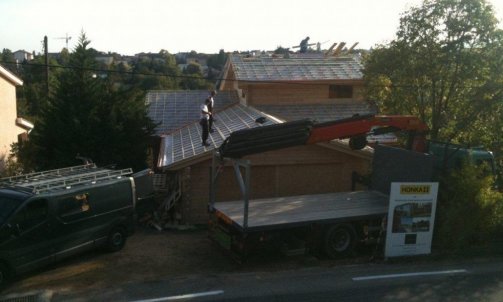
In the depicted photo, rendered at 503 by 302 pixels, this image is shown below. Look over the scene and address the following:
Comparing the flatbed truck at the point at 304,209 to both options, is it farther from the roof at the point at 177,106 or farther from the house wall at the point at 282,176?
the roof at the point at 177,106

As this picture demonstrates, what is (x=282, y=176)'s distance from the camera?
1866 centimetres

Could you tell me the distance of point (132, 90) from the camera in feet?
76.3

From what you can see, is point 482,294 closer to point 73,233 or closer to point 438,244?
point 438,244

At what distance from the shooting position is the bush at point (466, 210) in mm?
13688

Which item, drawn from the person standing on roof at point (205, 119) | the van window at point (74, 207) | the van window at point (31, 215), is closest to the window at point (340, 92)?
the person standing on roof at point (205, 119)

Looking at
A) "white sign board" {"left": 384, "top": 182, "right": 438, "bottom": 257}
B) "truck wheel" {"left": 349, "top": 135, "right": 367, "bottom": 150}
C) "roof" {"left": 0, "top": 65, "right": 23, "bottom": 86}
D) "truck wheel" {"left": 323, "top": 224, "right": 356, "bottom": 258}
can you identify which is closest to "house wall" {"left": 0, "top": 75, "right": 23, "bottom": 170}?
"roof" {"left": 0, "top": 65, "right": 23, "bottom": 86}

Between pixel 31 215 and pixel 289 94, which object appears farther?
pixel 289 94

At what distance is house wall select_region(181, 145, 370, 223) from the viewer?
17891mm

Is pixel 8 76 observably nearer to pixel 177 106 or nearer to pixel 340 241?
pixel 177 106

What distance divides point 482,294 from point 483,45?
9639mm

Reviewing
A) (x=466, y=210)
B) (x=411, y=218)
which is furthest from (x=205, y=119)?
(x=466, y=210)

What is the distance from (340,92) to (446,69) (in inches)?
378

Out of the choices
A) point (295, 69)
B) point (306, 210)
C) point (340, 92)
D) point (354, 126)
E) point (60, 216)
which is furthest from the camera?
point (295, 69)

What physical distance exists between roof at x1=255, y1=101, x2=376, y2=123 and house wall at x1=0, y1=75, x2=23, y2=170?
13.0 meters
